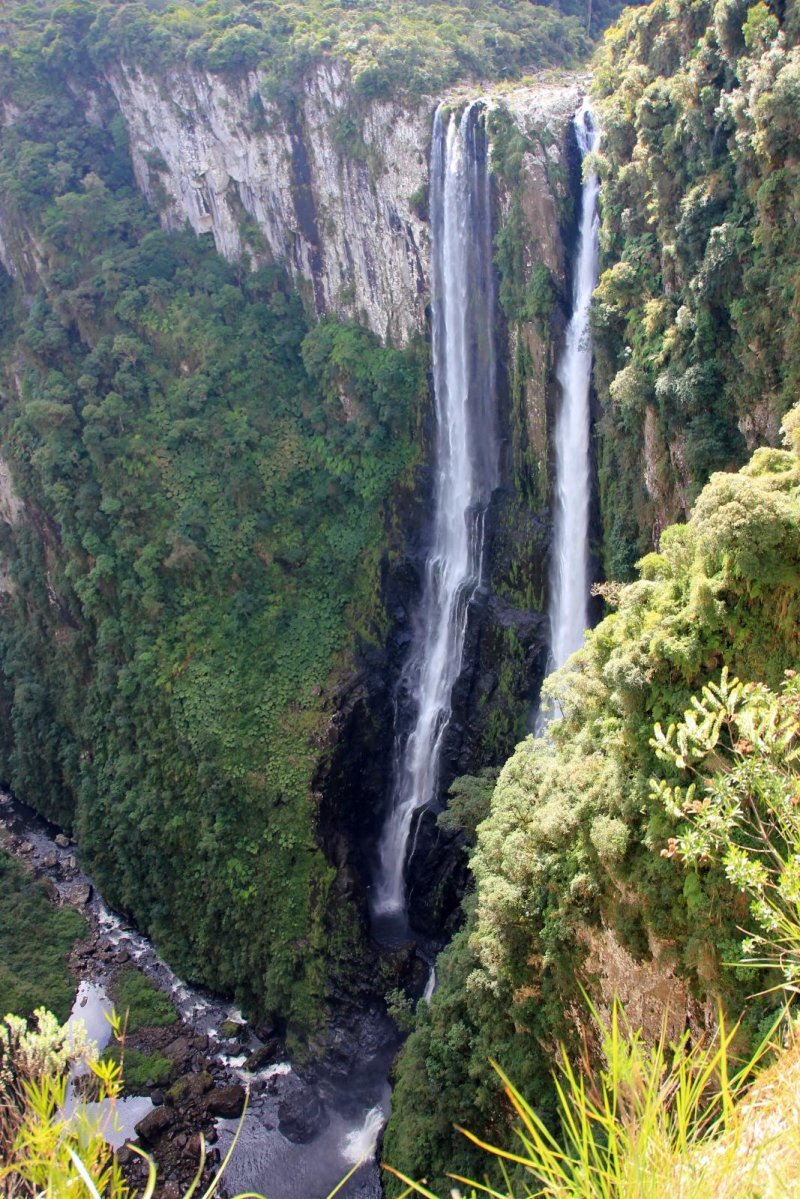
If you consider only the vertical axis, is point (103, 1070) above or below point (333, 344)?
below

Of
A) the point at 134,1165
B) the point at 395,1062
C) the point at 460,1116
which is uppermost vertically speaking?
the point at 460,1116

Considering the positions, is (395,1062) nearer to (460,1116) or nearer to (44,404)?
(460,1116)

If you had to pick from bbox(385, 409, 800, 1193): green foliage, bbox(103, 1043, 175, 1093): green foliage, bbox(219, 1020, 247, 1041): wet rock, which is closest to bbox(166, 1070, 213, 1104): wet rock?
bbox(103, 1043, 175, 1093): green foliage

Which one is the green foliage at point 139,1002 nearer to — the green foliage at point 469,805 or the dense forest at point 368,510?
the dense forest at point 368,510

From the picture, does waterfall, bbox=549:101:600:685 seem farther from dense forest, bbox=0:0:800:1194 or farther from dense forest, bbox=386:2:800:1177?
dense forest, bbox=386:2:800:1177

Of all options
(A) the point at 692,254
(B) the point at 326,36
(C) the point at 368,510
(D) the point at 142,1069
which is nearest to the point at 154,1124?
(D) the point at 142,1069

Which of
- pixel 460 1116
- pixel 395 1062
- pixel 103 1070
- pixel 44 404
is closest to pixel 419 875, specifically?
pixel 395 1062

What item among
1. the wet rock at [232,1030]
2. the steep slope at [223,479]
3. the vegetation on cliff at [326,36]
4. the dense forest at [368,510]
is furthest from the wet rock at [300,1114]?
the vegetation on cliff at [326,36]
